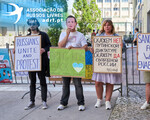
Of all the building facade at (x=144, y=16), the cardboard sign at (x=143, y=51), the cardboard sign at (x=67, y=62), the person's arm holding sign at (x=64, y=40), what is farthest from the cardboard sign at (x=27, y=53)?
the building facade at (x=144, y=16)

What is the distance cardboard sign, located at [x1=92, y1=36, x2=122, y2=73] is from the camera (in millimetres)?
5289

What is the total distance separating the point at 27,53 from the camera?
5.64 meters

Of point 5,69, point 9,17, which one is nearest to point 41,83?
point 5,69

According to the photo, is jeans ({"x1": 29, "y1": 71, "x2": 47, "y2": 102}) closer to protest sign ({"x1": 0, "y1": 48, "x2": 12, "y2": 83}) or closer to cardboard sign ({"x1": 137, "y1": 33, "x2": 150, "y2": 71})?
protest sign ({"x1": 0, "y1": 48, "x2": 12, "y2": 83})

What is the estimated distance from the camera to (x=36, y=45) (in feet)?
18.1

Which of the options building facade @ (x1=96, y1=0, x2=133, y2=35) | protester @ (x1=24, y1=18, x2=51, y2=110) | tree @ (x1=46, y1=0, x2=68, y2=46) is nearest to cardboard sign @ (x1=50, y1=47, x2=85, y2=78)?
protester @ (x1=24, y1=18, x2=51, y2=110)

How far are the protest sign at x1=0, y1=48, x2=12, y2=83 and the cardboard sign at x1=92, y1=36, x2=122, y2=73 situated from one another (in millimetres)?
2420

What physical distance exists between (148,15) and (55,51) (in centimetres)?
1581

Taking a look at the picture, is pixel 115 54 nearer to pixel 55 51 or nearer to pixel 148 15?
pixel 55 51

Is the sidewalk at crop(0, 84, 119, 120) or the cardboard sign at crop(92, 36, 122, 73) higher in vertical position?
the cardboard sign at crop(92, 36, 122, 73)

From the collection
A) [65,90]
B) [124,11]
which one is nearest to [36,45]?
[65,90]

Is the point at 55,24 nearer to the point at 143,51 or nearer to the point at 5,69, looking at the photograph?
the point at 5,69

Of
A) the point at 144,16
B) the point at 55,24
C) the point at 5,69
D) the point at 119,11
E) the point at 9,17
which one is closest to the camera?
the point at 5,69

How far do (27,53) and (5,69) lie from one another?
1.23 meters
